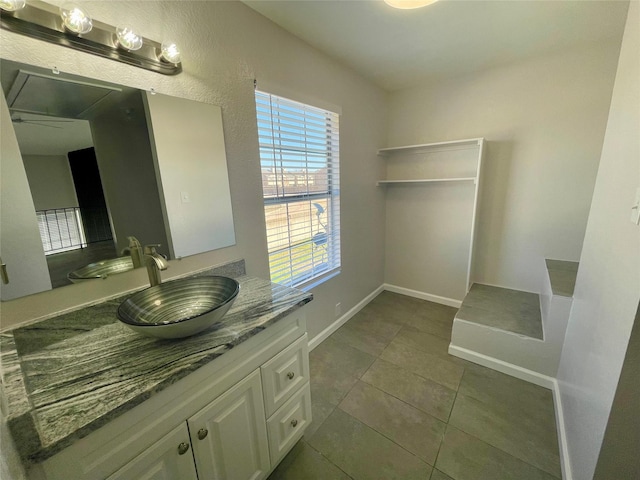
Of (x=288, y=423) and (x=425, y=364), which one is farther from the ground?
(x=288, y=423)

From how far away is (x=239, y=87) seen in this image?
149 centimetres

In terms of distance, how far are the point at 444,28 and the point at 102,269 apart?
2.44 meters

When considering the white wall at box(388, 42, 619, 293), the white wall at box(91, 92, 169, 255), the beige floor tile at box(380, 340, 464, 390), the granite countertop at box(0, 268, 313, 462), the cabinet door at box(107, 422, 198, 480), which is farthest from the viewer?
the white wall at box(388, 42, 619, 293)

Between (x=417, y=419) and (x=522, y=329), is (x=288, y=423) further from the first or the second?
(x=522, y=329)

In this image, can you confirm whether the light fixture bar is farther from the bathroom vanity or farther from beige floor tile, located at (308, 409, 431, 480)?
beige floor tile, located at (308, 409, 431, 480)

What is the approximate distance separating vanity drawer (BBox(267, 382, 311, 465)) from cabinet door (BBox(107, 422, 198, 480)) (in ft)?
1.27

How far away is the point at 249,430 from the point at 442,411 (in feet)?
4.08

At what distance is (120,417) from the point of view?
688mm

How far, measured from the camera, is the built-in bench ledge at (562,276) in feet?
5.76

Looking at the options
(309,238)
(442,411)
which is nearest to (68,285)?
(309,238)

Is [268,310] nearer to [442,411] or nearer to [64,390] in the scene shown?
[64,390]

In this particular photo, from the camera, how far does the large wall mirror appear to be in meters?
0.90

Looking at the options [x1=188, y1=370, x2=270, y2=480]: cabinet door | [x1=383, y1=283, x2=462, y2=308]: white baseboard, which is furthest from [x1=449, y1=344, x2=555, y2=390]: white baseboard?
[x1=188, y1=370, x2=270, y2=480]: cabinet door

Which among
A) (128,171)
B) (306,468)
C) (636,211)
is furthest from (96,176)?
(636,211)
